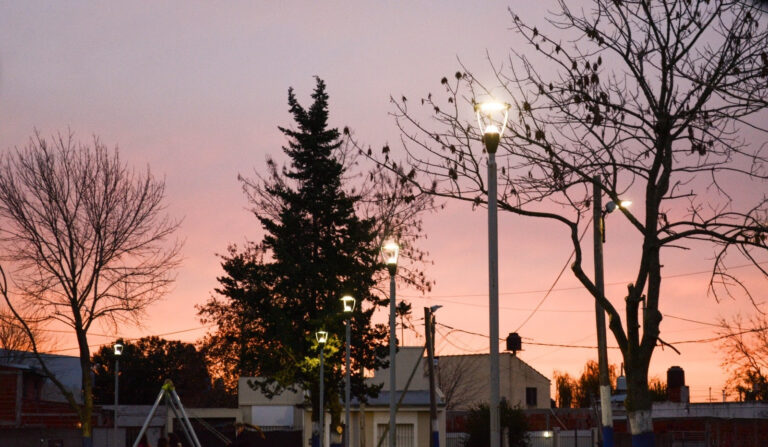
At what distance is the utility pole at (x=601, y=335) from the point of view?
22031mm

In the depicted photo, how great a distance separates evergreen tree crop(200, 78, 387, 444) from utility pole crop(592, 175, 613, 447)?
22.9 meters

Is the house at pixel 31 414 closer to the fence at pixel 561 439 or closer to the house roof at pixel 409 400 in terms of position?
the house roof at pixel 409 400

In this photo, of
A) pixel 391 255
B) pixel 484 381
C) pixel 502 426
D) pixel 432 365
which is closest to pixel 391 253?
pixel 391 255

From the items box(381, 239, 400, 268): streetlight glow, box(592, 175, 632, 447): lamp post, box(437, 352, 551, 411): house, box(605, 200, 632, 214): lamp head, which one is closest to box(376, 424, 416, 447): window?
box(592, 175, 632, 447): lamp post

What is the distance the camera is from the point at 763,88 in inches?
560

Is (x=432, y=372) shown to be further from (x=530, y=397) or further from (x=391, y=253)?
(x=530, y=397)

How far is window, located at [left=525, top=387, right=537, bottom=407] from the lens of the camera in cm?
8212

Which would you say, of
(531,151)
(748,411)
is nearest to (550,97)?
(531,151)

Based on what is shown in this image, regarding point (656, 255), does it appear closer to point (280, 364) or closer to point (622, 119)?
point (622, 119)

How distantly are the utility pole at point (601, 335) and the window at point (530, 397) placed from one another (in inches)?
2381

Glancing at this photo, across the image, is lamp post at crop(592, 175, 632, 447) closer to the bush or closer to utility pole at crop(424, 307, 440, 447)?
utility pole at crop(424, 307, 440, 447)

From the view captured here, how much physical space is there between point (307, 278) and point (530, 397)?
40990 millimetres

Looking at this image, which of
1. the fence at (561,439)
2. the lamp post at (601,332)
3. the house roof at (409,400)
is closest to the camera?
the lamp post at (601,332)

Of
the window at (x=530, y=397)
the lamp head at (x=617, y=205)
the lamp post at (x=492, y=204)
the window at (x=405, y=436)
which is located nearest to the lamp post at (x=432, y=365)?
the window at (x=405, y=436)
